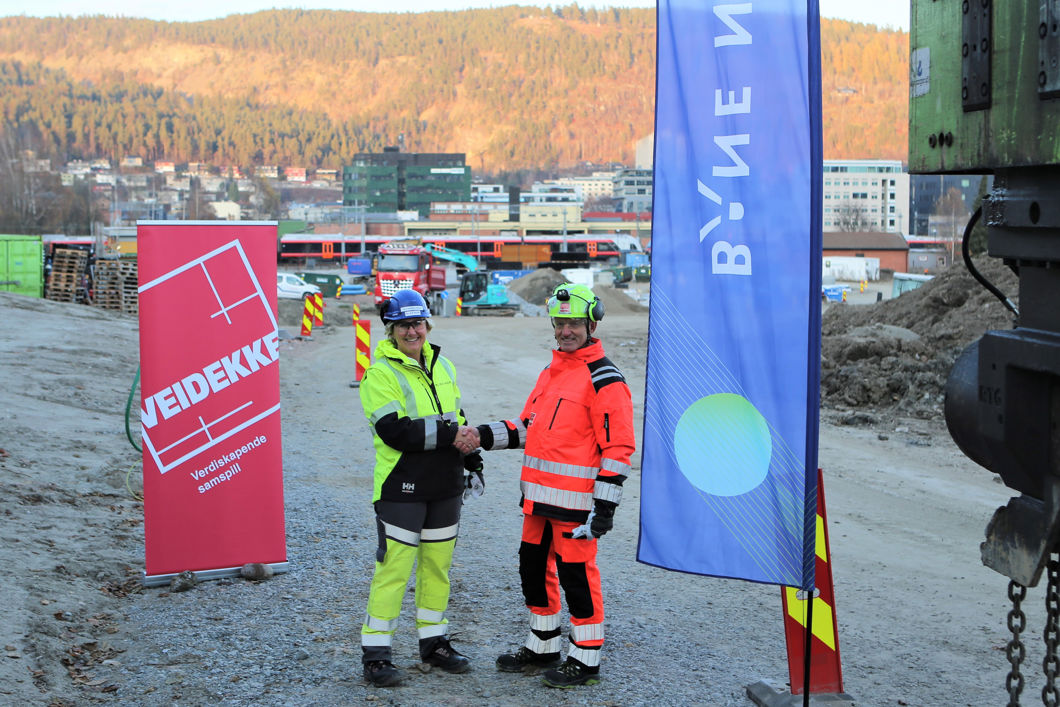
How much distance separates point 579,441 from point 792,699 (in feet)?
5.27

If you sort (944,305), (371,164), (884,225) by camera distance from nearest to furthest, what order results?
(944,305)
(884,225)
(371,164)

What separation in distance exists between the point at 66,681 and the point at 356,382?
46.0 ft

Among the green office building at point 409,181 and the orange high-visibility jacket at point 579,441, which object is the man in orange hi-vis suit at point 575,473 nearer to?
the orange high-visibility jacket at point 579,441

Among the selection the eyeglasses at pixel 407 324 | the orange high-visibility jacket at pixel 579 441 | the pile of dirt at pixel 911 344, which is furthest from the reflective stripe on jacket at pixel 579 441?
the pile of dirt at pixel 911 344

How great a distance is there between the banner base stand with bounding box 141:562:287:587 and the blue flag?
11.3 ft

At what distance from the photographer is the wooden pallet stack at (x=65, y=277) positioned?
121 ft

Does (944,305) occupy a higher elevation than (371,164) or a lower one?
lower

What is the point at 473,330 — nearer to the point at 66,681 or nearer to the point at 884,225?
the point at 66,681

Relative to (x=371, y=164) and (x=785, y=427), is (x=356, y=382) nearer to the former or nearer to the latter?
(x=785, y=427)

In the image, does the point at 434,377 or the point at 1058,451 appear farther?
the point at 434,377

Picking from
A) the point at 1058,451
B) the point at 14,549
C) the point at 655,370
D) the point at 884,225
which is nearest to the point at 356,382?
the point at 14,549

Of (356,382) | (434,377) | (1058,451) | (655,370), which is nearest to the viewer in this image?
(1058,451)

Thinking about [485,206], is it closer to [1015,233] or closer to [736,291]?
[736,291]

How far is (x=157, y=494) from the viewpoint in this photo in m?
6.77
